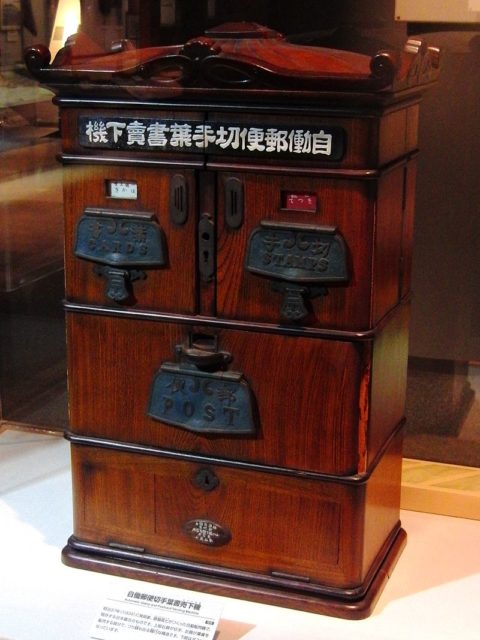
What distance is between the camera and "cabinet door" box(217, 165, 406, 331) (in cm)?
203

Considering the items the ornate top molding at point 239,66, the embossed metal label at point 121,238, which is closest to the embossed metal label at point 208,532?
the embossed metal label at point 121,238

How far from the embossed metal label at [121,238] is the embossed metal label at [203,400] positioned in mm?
244

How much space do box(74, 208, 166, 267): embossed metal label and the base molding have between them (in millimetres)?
712

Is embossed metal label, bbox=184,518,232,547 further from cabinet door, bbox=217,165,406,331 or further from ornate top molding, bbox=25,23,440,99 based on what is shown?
ornate top molding, bbox=25,23,440,99

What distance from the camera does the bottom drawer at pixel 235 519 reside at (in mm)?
2207

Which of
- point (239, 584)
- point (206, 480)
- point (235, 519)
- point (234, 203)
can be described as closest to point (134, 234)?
point (234, 203)

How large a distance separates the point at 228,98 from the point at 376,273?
1.51 feet

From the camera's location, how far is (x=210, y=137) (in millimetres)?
2082

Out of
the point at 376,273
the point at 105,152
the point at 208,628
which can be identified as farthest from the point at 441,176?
the point at 208,628

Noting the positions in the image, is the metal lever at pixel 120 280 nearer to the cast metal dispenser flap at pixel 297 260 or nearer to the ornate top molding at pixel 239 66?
the cast metal dispenser flap at pixel 297 260

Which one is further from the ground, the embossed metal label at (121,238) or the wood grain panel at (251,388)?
the embossed metal label at (121,238)

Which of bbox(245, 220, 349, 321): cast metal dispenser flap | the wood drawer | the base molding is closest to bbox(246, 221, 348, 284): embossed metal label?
bbox(245, 220, 349, 321): cast metal dispenser flap

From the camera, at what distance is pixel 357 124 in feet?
6.51

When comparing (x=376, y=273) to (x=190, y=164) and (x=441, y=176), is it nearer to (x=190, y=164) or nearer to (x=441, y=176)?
(x=190, y=164)
